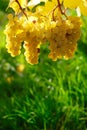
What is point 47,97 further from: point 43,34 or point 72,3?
point 43,34

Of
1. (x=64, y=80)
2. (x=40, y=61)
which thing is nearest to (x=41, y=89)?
(x=64, y=80)

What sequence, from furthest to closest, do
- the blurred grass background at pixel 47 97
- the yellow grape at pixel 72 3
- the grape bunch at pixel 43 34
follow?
the blurred grass background at pixel 47 97, the yellow grape at pixel 72 3, the grape bunch at pixel 43 34

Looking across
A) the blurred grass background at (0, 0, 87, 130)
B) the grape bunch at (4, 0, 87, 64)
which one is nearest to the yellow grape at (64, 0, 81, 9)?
the grape bunch at (4, 0, 87, 64)

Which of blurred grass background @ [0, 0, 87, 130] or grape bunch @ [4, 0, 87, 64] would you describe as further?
blurred grass background @ [0, 0, 87, 130]

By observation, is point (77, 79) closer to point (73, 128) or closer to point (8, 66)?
point (73, 128)

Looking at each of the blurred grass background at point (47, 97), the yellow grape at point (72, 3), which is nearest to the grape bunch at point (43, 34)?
the yellow grape at point (72, 3)

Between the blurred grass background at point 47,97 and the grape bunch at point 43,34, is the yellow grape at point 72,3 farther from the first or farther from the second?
the blurred grass background at point 47,97

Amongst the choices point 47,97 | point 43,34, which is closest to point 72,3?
point 43,34

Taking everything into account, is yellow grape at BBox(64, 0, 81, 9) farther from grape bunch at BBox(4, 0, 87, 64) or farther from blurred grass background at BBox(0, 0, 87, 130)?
blurred grass background at BBox(0, 0, 87, 130)
